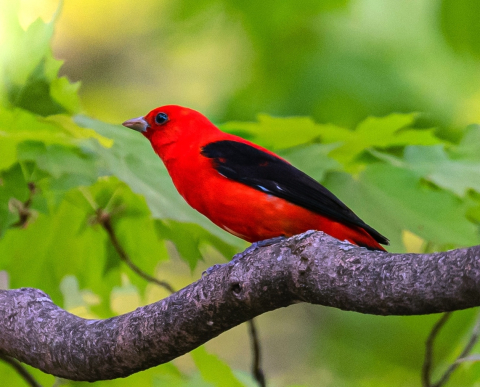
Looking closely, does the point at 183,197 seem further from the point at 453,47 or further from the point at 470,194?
the point at 453,47

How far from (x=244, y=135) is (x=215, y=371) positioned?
1167 mm

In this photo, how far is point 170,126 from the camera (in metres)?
3.20

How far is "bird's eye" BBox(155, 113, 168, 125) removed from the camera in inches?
129

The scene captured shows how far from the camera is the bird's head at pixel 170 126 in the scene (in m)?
3.11

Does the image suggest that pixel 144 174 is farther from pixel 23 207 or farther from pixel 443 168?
pixel 443 168

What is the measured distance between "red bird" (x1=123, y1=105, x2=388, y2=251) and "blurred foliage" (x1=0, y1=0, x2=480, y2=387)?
3.0 inches

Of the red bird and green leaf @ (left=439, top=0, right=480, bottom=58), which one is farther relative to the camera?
green leaf @ (left=439, top=0, right=480, bottom=58)

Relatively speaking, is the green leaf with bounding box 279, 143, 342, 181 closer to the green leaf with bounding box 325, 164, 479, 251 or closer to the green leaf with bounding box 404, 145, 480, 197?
the green leaf with bounding box 325, 164, 479, 251

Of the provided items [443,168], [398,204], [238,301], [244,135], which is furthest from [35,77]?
[443,168]

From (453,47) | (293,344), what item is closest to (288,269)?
(453,47)

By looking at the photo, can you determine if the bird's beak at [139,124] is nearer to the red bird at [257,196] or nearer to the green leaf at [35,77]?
the red bird at [257,196]


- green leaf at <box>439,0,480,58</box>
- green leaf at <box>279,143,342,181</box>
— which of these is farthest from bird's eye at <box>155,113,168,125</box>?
green leaf at <box>439,0,480,58</box>

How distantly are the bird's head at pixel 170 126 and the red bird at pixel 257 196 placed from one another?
0.65 feet

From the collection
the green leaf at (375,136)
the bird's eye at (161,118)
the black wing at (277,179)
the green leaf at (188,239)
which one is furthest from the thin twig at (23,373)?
the green leaf at (375,136)
